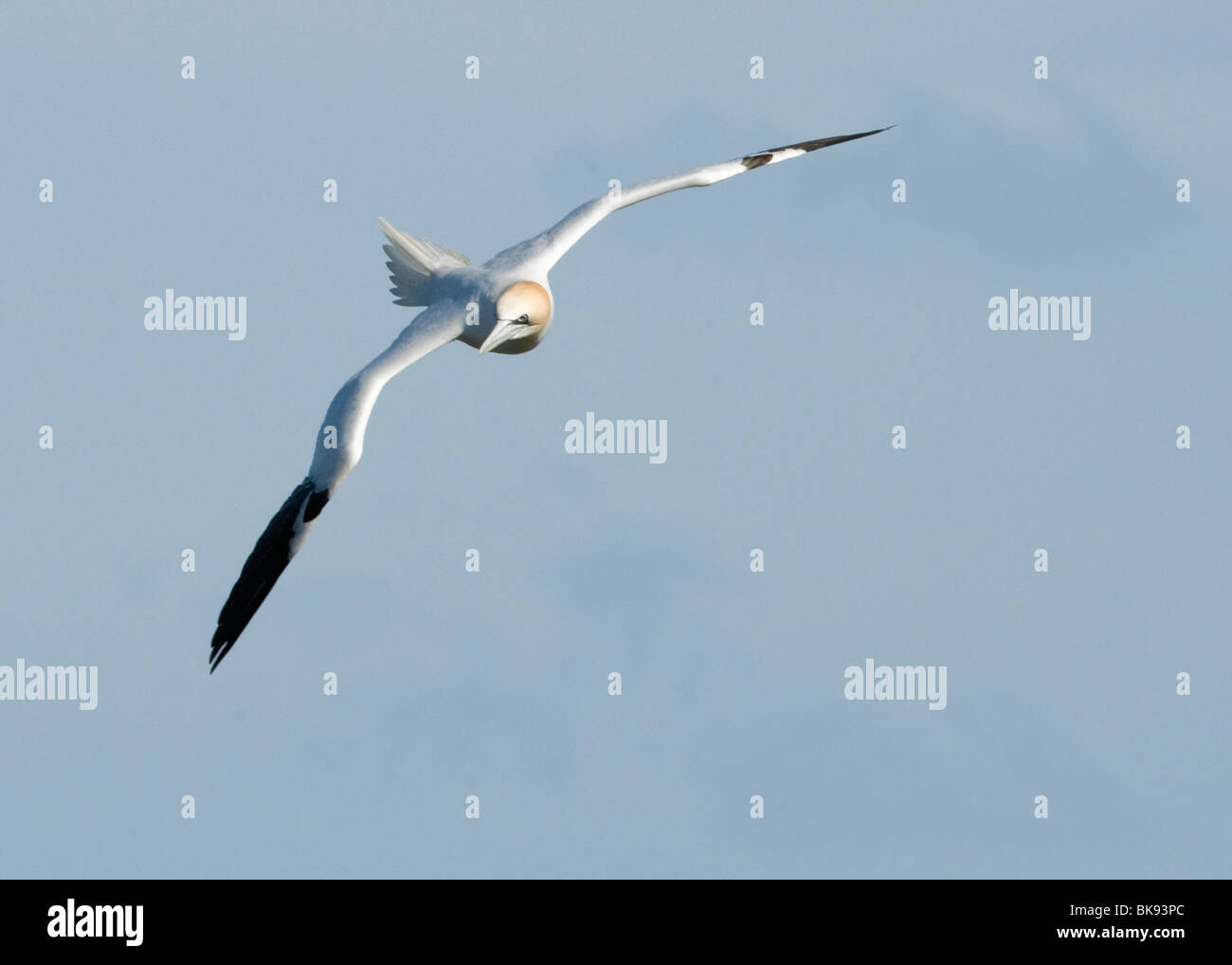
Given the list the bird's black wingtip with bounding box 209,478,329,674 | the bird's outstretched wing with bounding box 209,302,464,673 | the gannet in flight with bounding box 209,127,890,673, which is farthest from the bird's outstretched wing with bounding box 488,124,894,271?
the bird's black wingtip with bounding box 209,478,329,674

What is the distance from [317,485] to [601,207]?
6.01 m

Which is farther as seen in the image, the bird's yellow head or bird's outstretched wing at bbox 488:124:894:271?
bird's outstretched wing at bbox 488:124:894:271

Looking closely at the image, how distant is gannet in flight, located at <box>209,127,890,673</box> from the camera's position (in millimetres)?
29953

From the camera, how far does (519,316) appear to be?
31.3 m

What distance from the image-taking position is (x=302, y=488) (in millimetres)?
30453

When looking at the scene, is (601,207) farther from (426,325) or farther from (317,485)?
(317,485)

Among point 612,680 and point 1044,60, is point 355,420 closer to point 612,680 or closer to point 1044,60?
point 612,680

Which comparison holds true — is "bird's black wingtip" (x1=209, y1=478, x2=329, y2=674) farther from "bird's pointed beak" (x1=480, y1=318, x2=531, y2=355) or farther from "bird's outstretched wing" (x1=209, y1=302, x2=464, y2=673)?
"bird's pointed beak" (x1=480, y1=318, x2=531, y2=355)

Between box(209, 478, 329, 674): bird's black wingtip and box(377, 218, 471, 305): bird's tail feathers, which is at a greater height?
box(377, 218, 471, 305): bird's tail feathers

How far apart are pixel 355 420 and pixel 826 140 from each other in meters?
10.9

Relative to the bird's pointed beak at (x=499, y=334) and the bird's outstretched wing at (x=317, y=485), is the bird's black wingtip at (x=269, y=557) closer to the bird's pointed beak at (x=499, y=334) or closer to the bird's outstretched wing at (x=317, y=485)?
the bird's outstretched wing at (x=317, y=485)

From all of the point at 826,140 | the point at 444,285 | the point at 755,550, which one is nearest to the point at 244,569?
the point at 444,285

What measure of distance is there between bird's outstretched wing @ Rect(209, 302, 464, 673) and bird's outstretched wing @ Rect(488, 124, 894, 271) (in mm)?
2410

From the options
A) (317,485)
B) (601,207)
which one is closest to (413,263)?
(601,207)
